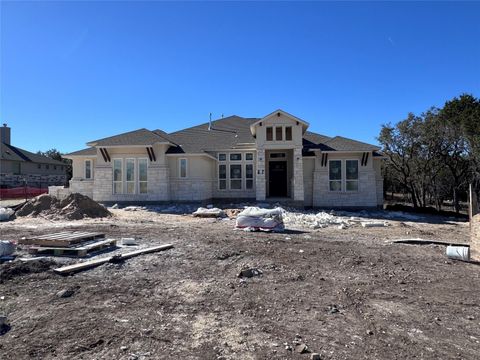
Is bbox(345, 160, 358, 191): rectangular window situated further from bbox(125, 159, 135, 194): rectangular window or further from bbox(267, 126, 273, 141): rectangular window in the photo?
bbox(125, 159, 135, 194): rectangular window

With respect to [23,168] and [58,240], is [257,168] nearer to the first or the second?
[58,240]

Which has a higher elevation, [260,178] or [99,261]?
[260,178]

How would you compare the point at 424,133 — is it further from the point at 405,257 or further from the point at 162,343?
the point at 162,343

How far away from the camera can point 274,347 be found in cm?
394

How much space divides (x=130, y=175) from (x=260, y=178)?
27.9 feet

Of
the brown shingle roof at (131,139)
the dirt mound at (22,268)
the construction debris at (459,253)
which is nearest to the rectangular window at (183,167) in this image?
the brown shingle roof at (131,139)

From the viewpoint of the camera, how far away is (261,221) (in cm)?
1280

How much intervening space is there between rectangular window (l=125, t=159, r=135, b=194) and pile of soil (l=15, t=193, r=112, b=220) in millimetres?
5539

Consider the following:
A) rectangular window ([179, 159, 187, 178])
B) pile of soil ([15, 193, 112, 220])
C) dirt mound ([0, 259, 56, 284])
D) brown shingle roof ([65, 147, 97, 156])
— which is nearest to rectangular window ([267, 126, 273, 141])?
rectangular window ([179, 159, 187, 178])

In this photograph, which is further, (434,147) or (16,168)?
(16,168)

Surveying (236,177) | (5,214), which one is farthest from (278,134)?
(5,214)

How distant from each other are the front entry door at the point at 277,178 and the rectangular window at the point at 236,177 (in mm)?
2433

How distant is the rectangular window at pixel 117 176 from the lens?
23.2 m

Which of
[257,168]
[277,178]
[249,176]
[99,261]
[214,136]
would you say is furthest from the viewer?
[214,136]
